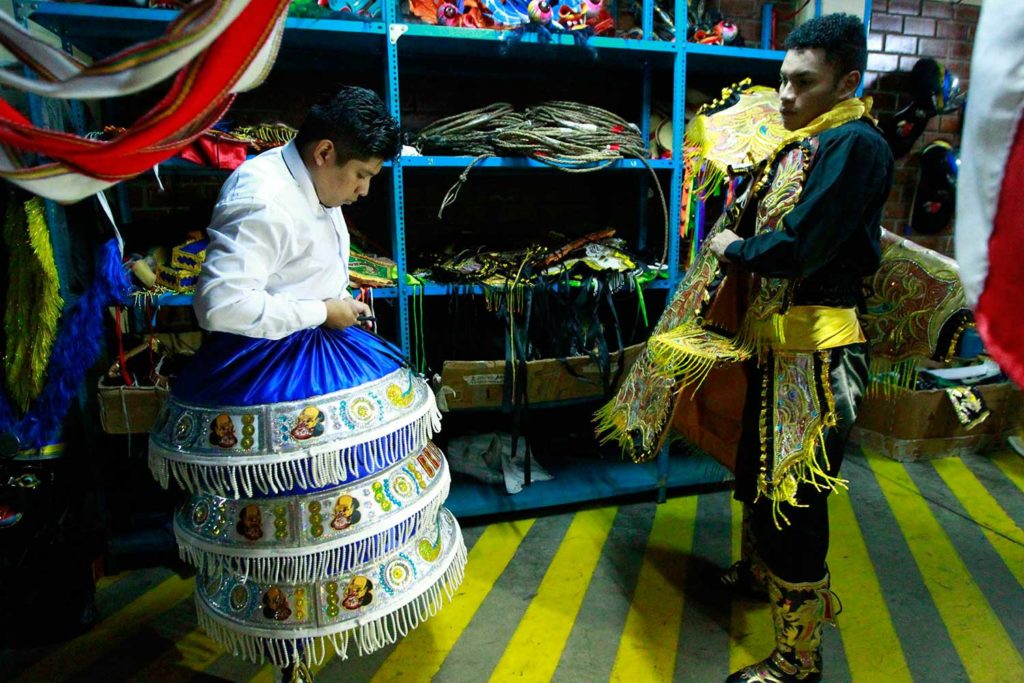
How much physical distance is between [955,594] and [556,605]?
1398 mm

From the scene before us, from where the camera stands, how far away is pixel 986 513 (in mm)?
2752

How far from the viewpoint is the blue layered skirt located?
1348 mm

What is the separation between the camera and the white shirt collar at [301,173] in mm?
1432

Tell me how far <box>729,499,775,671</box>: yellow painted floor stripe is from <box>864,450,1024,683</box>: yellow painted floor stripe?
1.79 feet

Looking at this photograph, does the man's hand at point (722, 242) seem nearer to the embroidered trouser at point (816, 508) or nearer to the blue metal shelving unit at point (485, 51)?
the embroidered trouser at point (816, 508)

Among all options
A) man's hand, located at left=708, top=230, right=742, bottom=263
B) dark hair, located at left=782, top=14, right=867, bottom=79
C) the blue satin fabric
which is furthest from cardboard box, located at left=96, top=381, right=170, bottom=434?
dark hair, located at left=782, top=14, right=867, bottom=79

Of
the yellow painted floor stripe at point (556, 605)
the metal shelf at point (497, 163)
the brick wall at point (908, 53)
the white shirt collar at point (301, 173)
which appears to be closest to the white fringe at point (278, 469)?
the white shirt collar at point (301, 173)

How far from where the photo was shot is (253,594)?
1429 millimetres

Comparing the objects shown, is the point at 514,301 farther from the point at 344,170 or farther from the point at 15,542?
the point at 15,542

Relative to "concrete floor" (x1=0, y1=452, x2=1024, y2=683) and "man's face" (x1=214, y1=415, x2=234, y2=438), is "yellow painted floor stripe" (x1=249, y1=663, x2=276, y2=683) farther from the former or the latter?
"man's face" (x1=214, y1=415, x2=234, y2=438)

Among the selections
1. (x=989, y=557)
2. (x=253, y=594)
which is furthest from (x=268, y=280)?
(x=989, y=557)

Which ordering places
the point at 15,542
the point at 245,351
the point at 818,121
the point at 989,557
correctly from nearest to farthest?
the point at 245,351 < the point at 818,121 < the point at 15,542 < the point at 989,557

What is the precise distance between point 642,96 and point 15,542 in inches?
119

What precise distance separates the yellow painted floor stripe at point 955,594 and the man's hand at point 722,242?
1.43m
